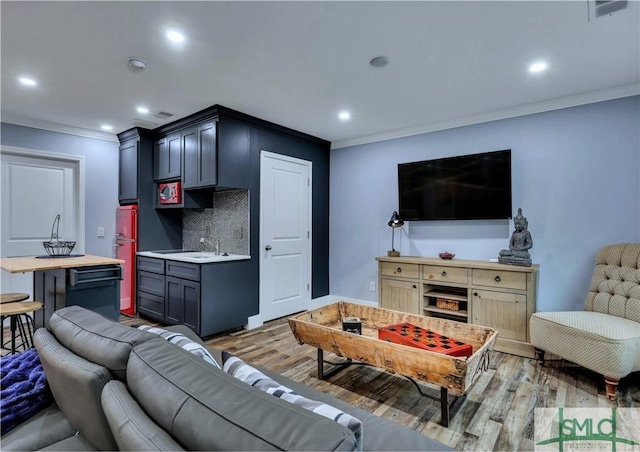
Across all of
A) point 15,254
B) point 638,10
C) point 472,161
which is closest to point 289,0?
point 638,10

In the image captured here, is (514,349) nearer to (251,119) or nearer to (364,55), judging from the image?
(364,55)

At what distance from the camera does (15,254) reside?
388 centimetres

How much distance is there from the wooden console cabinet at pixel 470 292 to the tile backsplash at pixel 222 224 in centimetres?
169

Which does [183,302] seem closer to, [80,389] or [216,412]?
[80,389]

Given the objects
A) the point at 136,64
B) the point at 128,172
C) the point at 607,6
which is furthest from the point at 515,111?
the point at 128,172

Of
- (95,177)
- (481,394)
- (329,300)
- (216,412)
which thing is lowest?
(481,394)

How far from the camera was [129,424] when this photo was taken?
0.79m

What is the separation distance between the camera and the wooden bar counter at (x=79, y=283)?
262 cm

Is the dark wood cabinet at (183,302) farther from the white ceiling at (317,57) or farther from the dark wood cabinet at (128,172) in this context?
the white ceiling at (317,57)

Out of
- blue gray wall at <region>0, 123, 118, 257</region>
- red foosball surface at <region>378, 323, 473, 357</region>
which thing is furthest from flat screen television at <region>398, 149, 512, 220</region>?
blue gray wall at <region>0, 123, 118, 257</region>

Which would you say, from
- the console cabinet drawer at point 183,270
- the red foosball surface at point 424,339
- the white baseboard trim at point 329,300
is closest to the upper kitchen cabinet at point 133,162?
the console cabinet drawer at point 183,270

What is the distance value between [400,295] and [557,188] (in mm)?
1891

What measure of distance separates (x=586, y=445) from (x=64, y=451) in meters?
2.46

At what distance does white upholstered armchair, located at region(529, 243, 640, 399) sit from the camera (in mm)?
2256
